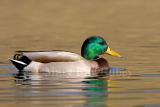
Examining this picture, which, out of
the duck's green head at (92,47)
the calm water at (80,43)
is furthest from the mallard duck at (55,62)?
the duck's green head at (92,47)

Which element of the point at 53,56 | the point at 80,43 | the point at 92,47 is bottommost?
the point at 53,56

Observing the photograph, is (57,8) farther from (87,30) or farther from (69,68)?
(69,68)

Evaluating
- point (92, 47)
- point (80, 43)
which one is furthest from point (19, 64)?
point (80, 43)

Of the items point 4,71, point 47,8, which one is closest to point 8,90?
→ point 4,71

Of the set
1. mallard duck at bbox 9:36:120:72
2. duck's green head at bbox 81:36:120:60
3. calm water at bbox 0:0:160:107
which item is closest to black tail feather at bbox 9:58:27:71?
mallard duck at bbox 9:36:120:72

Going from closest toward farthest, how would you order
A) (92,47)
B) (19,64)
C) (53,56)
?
(53,56)
(19,64)
(92,47)

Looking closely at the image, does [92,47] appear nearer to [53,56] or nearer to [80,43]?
[53,56]

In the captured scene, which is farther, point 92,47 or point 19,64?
point 92,47

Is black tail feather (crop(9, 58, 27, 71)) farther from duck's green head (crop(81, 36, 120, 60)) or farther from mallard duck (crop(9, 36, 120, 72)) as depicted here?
duck's green head (crop(81, 36, 120, 60))

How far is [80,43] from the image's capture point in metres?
20.5

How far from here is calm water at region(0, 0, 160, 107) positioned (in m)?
11.1

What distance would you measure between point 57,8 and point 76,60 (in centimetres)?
1873

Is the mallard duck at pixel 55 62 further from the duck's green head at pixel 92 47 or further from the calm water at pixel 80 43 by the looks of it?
the duck's green head at pixel 92 47

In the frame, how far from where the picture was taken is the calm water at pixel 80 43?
11102 millimetres
